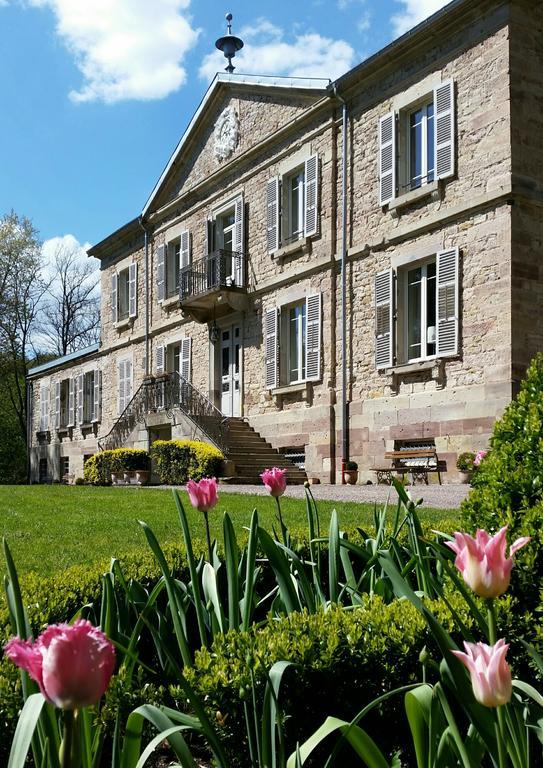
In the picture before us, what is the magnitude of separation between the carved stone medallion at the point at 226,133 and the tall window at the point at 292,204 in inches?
102

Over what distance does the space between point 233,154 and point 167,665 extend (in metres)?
18.1

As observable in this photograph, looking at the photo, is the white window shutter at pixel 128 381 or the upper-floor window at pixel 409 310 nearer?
the upper-floor window at pixel 409 310

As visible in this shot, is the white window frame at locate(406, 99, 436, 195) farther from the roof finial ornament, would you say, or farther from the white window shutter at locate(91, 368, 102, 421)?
the white window shutter at locate(91, 368, 102, 421)

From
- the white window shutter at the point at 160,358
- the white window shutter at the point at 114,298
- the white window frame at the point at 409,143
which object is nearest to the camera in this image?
the white window frame at the point at 409,143

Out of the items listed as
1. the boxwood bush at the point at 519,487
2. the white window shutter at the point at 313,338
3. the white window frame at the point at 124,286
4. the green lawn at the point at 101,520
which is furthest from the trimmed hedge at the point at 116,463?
the boxwood bush at the point at 519,487

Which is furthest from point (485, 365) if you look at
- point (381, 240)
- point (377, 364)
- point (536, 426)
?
point (536, 426)

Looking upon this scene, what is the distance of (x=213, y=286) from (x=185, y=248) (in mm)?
3384

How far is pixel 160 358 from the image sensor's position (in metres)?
21.8

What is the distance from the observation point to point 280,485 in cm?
302

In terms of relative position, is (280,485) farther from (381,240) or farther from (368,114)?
(368,114)

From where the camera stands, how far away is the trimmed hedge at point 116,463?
729 inches

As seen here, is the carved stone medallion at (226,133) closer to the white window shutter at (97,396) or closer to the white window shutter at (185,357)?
the white window shutter at (185,357)

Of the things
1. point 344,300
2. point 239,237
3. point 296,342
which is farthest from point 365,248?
point 239,237

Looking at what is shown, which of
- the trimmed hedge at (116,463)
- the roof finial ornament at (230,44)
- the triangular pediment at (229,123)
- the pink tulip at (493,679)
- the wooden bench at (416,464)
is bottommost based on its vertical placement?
the trimmed hedge at (116,463)
